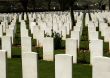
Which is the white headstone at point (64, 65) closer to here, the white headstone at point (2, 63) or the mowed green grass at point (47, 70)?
the white headstone at point (2, 63)

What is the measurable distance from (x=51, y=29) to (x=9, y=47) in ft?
17.5

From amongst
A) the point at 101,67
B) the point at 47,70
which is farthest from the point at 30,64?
the point at 47,70

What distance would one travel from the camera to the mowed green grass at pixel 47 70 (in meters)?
9.00

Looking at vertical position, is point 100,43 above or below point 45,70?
above

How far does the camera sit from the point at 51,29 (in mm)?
16172

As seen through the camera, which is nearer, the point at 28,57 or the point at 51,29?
the point at 28,57

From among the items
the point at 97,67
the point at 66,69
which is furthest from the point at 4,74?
the point at 97,67

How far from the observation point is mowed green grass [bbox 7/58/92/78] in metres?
9.00

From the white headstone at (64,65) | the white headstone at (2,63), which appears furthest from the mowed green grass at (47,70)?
the white headstone at (64,65)

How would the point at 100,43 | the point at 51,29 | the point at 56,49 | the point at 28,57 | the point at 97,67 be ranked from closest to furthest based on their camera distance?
the point at 97,67, the point at 28,57, the point at 100,43, the point at 56,49, the point at 51,29

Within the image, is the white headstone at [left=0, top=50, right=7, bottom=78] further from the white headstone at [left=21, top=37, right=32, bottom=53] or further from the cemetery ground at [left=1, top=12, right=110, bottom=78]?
the white headstone at [left=21, top=37, right=32, bottom=53]

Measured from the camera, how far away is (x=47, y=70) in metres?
9.59

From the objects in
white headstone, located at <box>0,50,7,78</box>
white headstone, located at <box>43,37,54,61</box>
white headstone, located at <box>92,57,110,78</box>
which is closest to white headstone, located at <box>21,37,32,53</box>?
white headstone, located at <box>43,37,54,61</box>

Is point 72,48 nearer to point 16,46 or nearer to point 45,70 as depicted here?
point 45,70
